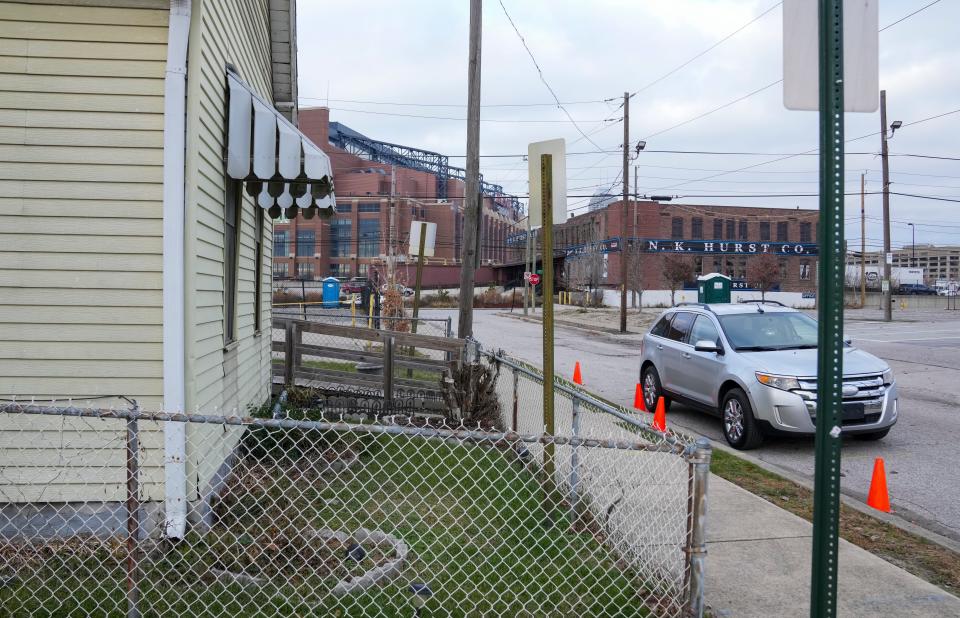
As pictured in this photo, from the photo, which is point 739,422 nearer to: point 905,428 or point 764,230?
point 905,428

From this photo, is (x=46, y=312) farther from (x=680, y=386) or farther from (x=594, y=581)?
(x=680, y=386)

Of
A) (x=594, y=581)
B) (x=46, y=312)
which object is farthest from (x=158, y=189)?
→ (x=594, y=581)

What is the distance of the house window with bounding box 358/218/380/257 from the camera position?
Result: 300 ft

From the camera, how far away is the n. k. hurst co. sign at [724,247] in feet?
214

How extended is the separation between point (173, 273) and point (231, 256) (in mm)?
2420

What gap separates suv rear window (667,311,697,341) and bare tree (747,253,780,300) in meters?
51.8

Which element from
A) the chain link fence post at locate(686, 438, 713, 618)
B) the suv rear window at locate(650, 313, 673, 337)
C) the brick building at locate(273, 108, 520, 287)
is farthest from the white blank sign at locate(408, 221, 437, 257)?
the brick building at locate(273, 108, 520, 287)

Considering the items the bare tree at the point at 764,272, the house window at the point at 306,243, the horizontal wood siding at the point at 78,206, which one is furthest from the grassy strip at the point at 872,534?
the house window at the point at 306,243

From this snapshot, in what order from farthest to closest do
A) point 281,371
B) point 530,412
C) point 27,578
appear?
1. point 281,371
2. point 530,412
3. point 27,578

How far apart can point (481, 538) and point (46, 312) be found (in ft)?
11.1

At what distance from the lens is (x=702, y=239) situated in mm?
66938

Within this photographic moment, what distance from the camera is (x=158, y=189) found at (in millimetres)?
5340

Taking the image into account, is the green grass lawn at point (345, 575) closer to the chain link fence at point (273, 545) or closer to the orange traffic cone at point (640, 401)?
the chain link fence at point (273, 545)

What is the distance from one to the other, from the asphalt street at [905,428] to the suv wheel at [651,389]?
0.96 feet
